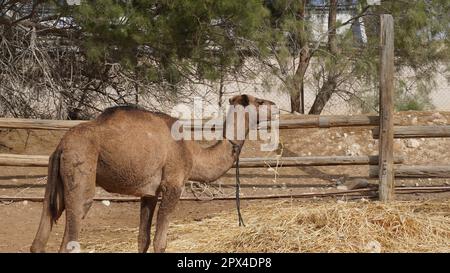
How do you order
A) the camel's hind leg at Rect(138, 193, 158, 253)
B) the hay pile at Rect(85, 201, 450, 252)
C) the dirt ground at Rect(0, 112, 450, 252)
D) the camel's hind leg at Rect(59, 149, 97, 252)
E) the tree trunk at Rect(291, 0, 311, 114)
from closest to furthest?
the camel's hind leg at Rect(59, 149, 97, 252)
the camel's hind leg at Rect(138, 193, 158, 253)
the hay pile at Rect(85, 201, 450, 252)
the dirt ground at Rect(0, 112, 450, 252)
the tree trunk at Rect(291, 0, 311, 114)

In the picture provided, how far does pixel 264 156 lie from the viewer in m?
10.7

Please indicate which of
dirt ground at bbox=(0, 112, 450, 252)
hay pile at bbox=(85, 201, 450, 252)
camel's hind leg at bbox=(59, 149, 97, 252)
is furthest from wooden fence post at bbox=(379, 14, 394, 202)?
camel's hind leg at bbox=(59, 149, 97, 252)

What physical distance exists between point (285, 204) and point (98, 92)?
140 inches

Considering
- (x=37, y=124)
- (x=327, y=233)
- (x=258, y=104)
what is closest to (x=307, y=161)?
(x=327, y=233)

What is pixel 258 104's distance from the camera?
7.10 m

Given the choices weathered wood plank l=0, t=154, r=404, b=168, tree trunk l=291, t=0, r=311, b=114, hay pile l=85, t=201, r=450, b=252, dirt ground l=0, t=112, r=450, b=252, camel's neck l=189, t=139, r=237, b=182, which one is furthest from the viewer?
tree trunk l=291, t=0, r=311, b=114

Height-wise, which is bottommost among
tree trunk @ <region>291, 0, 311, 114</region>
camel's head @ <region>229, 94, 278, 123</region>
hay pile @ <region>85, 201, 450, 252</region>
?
hay pile @ <region>85, 201, 450, 252</region>

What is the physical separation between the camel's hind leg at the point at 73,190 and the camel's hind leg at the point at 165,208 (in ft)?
2.89

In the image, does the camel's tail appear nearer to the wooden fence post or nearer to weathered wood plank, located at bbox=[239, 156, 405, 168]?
weathered wood plank, located at bbox=[239, 156, 405, 168]

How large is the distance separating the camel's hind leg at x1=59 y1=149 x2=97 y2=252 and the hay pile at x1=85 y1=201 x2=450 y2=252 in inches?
73.0

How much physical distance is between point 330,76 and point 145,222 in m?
6.86

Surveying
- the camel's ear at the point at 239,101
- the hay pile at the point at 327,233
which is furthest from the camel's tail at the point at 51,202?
the camel's ear at the point at 239,101

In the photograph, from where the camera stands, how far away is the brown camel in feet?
18.5

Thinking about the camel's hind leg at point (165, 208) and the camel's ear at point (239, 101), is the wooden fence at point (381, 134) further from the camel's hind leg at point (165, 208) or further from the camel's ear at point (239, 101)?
the camel's hind leg at point (165, 208)
